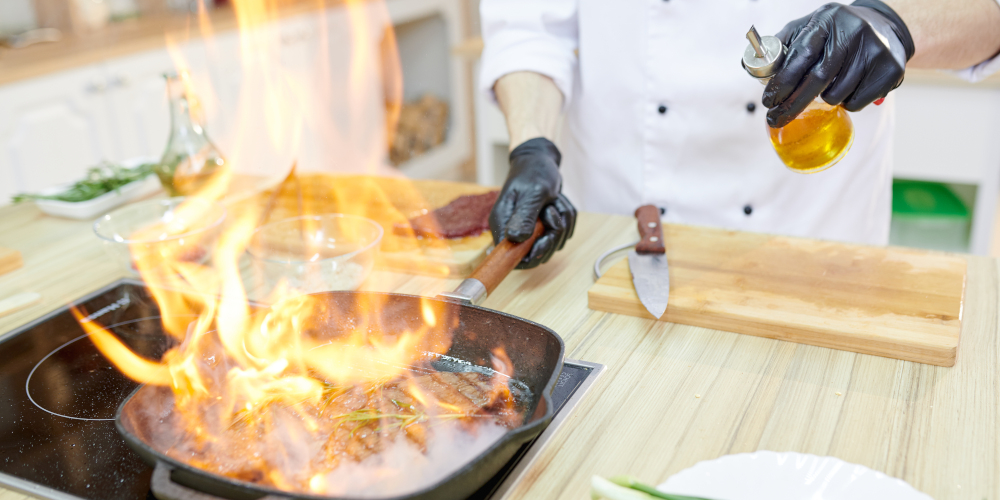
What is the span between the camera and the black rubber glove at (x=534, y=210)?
1.09m

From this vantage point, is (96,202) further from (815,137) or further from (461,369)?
(815,137)

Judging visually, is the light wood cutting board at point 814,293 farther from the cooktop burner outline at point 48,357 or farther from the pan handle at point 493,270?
the cooktop burner outline at point 48,357

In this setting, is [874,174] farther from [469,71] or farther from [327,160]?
[469,71]

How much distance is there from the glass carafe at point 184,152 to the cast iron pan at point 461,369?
711 mm

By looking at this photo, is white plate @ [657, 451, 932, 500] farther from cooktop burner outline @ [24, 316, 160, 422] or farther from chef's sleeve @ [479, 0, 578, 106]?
chef's sleeve @ [479, 0, 578, 106]

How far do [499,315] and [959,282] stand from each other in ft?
2.20

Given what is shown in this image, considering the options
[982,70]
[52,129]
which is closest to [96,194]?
[52,129]

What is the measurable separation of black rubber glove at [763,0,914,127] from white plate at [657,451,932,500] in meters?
0.47

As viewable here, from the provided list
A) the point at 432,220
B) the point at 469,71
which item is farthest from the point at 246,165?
the point at 432,220

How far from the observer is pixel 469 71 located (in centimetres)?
457

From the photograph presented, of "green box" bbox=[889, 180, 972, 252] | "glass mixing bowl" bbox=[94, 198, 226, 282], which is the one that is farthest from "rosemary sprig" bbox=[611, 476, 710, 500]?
"green box" bbox=[889, 180, 972, 252]

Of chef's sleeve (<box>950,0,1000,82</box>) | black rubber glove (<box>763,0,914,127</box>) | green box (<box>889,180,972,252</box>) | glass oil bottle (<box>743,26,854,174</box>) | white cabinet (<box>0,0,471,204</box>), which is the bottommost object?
green box (<box>889,180,972,252</box>)

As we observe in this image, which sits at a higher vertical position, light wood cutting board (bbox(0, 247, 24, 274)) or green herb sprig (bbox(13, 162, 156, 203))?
green herb sprig (bbox(13, 162, 156, 203))

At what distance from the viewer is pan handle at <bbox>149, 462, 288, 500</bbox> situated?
0.61 meters
